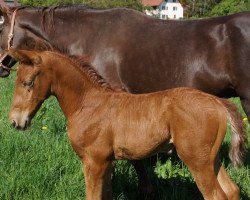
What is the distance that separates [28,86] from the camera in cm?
279

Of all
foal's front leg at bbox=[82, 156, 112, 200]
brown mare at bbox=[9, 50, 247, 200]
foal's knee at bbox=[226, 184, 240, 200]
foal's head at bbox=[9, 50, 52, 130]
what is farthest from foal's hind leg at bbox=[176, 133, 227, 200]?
foal's head at bbox=[9, 50, 52, 130]

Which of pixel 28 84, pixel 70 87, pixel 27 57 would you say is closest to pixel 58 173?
pixel 70 87

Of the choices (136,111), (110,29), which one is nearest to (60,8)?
(110,29)

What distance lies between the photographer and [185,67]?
4012 mm

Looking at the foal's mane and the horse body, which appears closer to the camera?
the foal's mane

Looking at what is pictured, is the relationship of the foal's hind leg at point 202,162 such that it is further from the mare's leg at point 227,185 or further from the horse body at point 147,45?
the horse body at point 147,45

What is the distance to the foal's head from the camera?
2.76m

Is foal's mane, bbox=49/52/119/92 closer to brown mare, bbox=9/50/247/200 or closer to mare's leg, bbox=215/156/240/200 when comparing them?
brown mare, bbox=9/50/247/200

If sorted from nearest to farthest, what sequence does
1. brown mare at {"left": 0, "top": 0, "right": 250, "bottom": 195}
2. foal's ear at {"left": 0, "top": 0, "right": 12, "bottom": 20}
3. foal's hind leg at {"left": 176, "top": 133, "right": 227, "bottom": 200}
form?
1. foal's hind leg at {"left": 176, "top": 133, "right": 227, "bottom": 200}
2. brown mare at {"left": 0, "top": 0, "right": 250, "bottom": 195}
3. foal's ear at {"left": 0, "top": 0, "right": 12, "bottom": 20}

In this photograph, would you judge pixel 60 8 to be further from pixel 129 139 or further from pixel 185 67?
pixel 129 139

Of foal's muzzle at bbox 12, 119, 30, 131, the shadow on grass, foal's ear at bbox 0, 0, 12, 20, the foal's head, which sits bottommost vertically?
the shadow on grass

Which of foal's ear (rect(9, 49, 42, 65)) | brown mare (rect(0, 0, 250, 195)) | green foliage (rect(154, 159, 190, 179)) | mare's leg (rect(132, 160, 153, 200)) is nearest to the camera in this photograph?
foal's ear (rect(9, 49, 42, 65))

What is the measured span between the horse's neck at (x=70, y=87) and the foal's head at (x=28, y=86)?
0.22ft

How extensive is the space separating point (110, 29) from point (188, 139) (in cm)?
197
